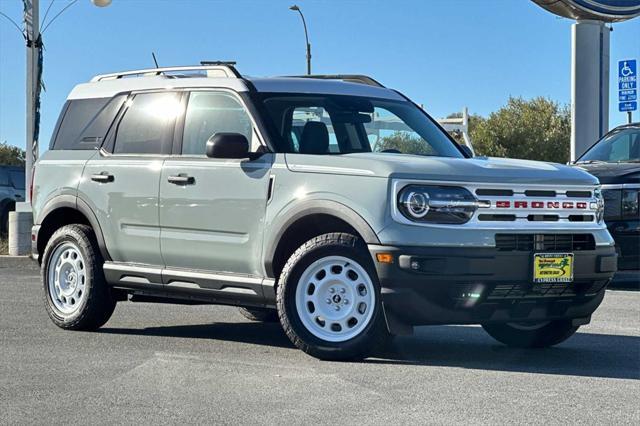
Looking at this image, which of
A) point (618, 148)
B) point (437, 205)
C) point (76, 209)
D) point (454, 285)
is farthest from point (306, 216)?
point (618, 148)

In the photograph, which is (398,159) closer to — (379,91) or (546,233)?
(546,233)

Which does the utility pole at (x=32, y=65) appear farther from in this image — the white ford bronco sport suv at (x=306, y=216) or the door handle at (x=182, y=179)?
the door handle at (x=182, y=179)

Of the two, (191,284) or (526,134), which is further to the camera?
(526,134)

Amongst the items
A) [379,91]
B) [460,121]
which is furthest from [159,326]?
[460,121]

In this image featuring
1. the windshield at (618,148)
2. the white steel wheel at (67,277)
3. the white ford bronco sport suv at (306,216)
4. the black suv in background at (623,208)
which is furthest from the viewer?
the windshield at (618,148)

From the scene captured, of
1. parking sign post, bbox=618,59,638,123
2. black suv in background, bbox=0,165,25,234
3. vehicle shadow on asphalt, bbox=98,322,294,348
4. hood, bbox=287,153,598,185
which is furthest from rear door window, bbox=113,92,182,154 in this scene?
parking sign post, bbox=618,59,638,123

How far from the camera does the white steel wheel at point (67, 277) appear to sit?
327 inches

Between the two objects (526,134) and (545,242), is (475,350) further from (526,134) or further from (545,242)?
(526,134)

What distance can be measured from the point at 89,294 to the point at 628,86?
1613 cm

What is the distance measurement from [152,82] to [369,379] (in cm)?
340

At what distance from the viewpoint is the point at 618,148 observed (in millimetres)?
12031

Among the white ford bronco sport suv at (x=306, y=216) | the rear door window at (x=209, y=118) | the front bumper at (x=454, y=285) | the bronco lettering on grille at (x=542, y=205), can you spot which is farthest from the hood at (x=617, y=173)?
the rear door window at (x=209, y=118)

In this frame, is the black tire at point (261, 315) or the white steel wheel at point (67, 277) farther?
the black tire at point (261, 315)

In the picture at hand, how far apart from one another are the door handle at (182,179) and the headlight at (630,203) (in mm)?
5334
